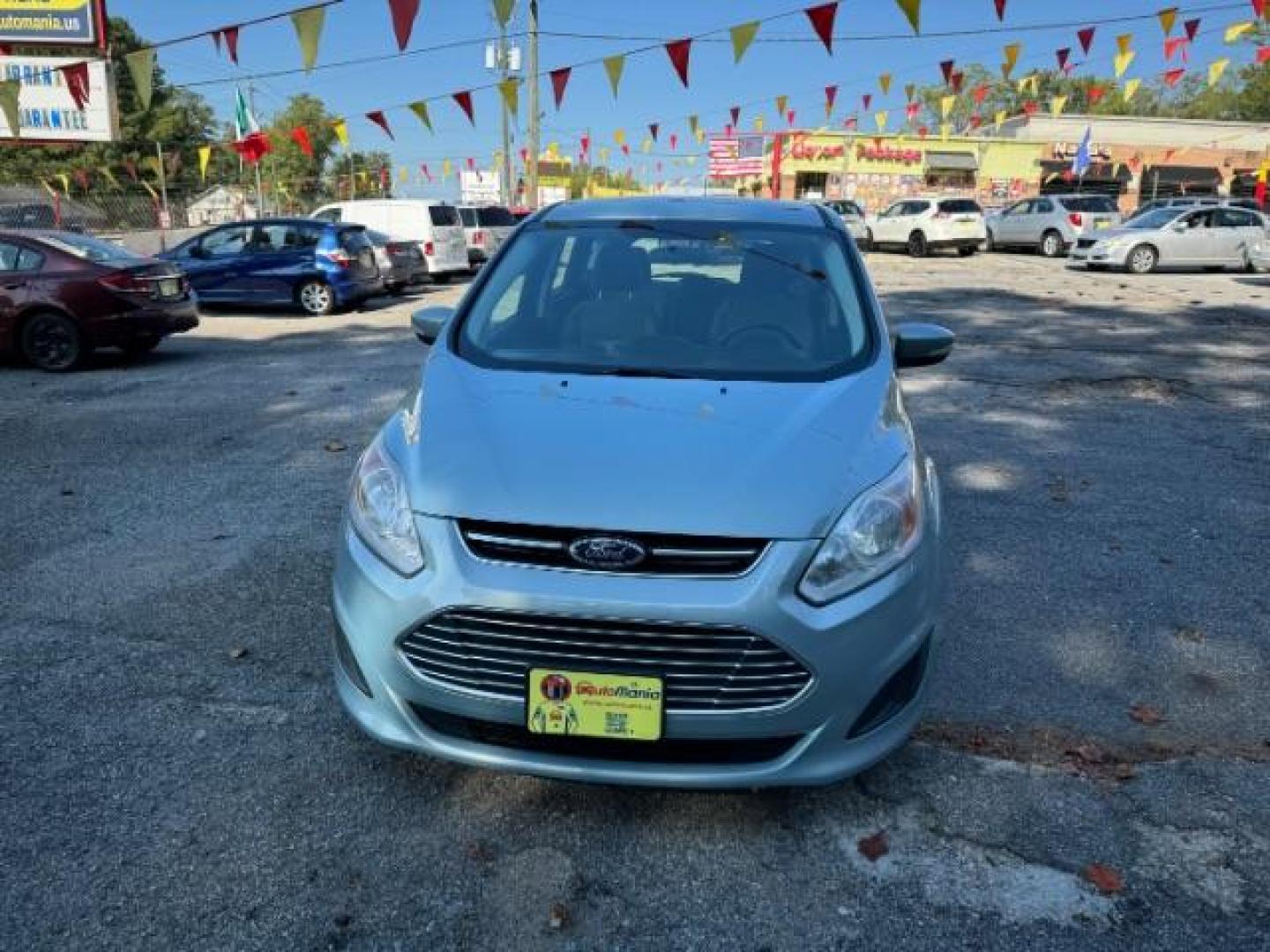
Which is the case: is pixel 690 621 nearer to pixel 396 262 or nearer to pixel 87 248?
pixel 87 248

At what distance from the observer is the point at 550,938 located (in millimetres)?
2262

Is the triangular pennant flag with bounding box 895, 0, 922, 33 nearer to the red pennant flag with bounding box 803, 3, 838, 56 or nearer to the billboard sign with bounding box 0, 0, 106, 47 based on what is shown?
the red pennant flag with bounding box 803, 3, 838, 56

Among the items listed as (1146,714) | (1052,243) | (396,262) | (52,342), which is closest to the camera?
(1146,714)

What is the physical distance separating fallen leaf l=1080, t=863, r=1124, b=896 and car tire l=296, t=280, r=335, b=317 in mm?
13853

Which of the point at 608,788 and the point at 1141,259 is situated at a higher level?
the point at 1141,259

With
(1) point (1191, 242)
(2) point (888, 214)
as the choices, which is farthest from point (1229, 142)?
(1) point (1191, 242)

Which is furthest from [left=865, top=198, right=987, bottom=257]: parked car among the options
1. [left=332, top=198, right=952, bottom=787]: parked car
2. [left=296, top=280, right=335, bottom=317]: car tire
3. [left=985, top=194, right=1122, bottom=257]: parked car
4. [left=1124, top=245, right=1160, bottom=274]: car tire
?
[left=332, top=198, right=952, bottom=787]: parked car

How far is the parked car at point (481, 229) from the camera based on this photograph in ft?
72.0

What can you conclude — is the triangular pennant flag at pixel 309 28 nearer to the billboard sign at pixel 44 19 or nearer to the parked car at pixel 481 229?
the parked car at pixel 481 229

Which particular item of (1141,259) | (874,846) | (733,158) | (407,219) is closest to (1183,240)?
(1141,259)

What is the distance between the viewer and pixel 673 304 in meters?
3.74

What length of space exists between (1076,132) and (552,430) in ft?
181

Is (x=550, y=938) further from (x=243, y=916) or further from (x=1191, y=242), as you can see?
(x=1191, y=242)

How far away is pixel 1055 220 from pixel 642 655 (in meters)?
28.9
